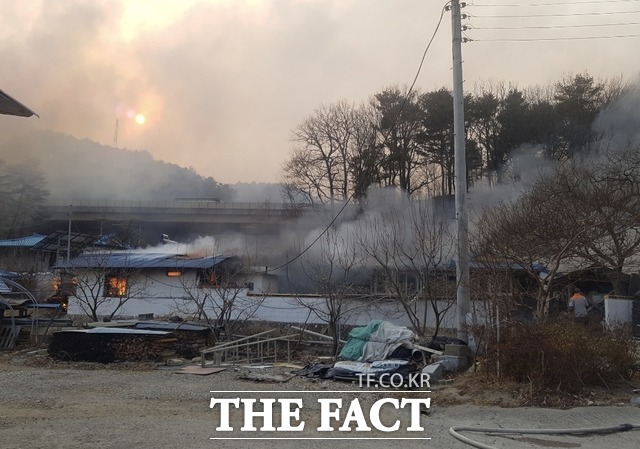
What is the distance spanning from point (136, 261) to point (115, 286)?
6.79 ft

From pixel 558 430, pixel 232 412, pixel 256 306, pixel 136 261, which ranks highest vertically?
pixel 136 261

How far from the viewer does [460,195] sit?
547 inches

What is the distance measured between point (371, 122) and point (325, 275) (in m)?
19.1

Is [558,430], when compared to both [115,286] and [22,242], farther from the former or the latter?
[22,242]

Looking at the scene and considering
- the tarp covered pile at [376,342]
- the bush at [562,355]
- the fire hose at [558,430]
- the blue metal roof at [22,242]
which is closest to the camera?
the fire hose at [558,430]

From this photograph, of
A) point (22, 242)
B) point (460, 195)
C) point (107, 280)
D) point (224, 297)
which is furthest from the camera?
Result: point (22, 242)

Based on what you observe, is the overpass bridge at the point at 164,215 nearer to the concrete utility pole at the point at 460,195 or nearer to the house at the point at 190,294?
the house at the point at 190,294

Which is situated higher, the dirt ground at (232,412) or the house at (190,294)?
the house at (190,294)

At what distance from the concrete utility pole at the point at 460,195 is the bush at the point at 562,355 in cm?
284

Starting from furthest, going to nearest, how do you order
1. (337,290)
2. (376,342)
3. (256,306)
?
(256,306), (337,290), (376,342)

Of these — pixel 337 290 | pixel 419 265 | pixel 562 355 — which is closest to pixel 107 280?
pixel 337 290

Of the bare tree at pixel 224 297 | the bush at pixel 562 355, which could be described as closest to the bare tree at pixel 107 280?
the bare tree at pixel 224 297

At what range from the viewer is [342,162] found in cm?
3569

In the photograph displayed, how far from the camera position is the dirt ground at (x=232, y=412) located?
6.80 metres
